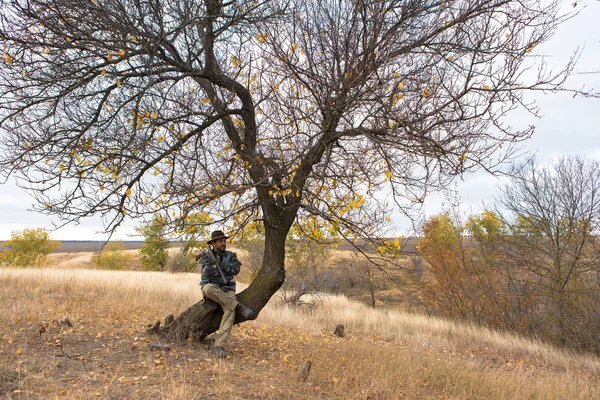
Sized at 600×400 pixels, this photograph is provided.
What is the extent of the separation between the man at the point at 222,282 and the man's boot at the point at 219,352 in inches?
0.6

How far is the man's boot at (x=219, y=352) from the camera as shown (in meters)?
5.72

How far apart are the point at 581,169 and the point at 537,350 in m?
6.90

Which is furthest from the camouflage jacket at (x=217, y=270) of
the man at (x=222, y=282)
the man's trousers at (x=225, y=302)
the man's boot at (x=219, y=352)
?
the man's boot at (x=219, y=352)

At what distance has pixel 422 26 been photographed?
443 centimetres

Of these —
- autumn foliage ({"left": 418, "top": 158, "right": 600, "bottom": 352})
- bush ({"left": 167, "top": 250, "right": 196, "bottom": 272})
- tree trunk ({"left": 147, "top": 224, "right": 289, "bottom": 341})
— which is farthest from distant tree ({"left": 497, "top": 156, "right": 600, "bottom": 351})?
bush ({"left": 167, "top": 250, "right": 196, "bottom": 272})

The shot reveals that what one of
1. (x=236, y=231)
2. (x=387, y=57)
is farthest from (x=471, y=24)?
(x=236, y=231)

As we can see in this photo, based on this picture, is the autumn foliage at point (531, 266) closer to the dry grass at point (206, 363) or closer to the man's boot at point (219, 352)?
the dry grass at point (206, 363)

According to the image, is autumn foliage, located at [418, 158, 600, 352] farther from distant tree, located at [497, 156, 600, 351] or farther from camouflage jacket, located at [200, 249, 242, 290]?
camouflage jacket, located at [200, 249, 242, 290]

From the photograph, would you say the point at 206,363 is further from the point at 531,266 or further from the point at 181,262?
the point at 181,262

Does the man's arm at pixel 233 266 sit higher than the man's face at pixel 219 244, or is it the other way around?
the man's face at pixel 219 244

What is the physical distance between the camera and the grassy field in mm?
4199

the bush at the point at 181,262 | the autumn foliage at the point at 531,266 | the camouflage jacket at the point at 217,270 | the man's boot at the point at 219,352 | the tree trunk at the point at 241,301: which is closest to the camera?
the man's boot at the point at 219,352

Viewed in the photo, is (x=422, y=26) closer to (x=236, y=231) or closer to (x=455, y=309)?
(x=236, y=231)

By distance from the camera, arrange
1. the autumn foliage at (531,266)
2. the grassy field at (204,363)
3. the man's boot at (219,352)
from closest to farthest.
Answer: the grassy field at (204,363), the man's boot at (219,352), the autumn foliage at (531,266)
